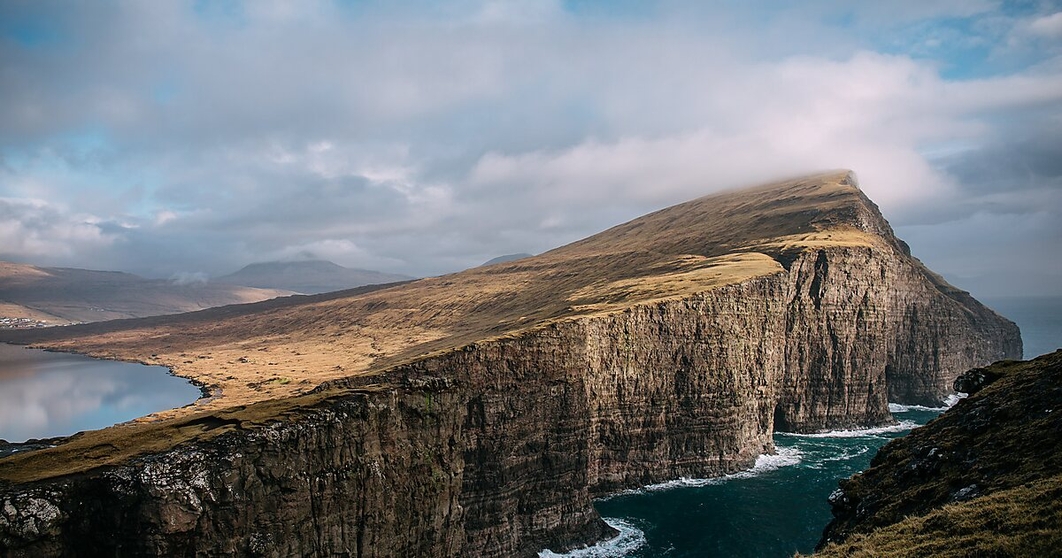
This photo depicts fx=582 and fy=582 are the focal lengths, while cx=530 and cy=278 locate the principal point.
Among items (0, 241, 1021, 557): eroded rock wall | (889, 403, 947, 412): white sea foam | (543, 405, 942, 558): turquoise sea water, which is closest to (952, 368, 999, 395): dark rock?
(543, 405, 942, 558): turquoise sea water

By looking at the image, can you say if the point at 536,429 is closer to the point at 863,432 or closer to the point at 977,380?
the point at 977,380

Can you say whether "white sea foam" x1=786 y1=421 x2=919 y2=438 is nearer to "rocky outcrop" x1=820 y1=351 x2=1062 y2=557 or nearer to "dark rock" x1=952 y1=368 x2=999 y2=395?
"dark rock" x1=952 y1=368 x2=999 y2=395

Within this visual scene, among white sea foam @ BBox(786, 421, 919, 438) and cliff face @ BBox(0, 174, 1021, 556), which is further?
white sea foam @ BBox(786, 421, 919, 438)

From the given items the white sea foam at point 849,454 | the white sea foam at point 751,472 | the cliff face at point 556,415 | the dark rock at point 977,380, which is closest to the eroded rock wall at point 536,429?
the cliff face at point 556,415

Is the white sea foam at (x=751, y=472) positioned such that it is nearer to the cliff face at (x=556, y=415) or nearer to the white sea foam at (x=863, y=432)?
the cliff face at (x=556, y=415)

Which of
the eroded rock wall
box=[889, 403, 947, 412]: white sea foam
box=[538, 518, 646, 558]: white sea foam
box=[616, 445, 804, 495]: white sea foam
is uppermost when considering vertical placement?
the eroded rock wall

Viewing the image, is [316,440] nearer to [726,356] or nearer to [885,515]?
[885,515]

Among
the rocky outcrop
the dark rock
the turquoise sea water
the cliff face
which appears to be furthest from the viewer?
the turquoise sea water
